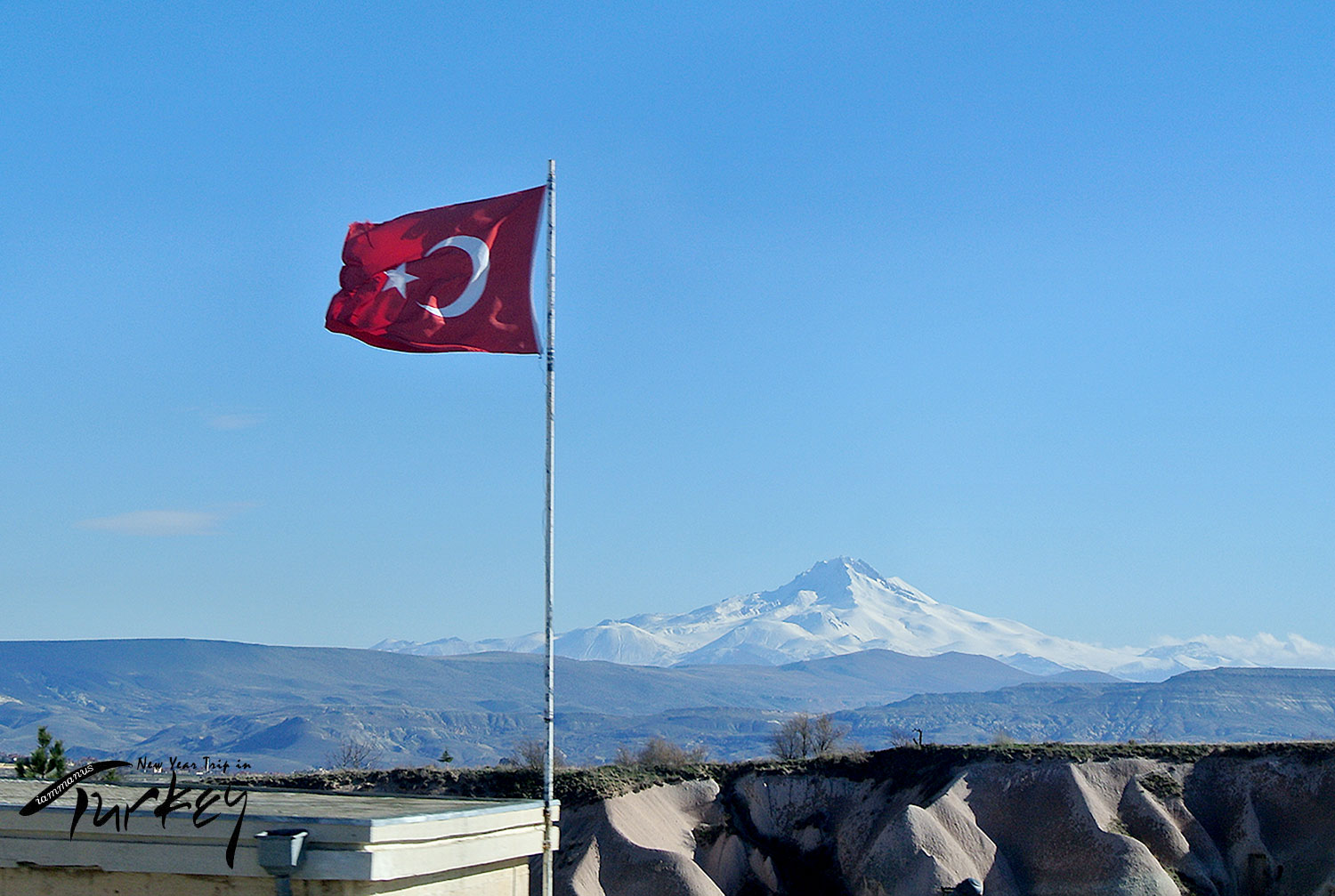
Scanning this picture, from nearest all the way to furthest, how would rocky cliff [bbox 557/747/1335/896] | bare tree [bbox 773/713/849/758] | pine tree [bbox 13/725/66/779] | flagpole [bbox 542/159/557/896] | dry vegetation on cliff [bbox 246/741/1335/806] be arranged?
flagpole [bbox 542/159/557/896] < pine tree [bbox 13/725/66/779] < rocky cliff [bbox 557/747/1335/896] < dry vegetation on cliff [bbox 246/741/1335/806] < bare tree [bbox 773/713/849/758]

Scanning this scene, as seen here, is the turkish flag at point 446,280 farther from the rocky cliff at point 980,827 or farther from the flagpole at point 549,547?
the rocky cliff at point 980,827

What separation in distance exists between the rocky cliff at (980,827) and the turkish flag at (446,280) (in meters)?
42.5

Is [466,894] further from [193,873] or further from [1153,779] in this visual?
[1153,779]

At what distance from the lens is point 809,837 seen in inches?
2815

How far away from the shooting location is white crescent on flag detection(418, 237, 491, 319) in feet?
80.7

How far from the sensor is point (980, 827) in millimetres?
68375

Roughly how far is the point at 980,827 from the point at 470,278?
5105 centimetres

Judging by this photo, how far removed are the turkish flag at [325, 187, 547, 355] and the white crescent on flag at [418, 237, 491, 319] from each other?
1 cm

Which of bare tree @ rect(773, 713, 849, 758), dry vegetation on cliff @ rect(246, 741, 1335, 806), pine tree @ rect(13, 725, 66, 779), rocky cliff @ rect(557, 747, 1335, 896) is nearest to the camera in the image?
pine tree @ rect(13, 725, 66, 779)

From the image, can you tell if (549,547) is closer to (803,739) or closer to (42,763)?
(42,763)

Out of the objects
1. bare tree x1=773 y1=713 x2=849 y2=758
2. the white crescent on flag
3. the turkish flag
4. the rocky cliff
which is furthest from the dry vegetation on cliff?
the white crescent on flag

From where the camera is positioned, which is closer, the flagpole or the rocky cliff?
the flagpole

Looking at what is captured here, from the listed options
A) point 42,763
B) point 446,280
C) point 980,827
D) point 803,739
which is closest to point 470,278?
point 446,280

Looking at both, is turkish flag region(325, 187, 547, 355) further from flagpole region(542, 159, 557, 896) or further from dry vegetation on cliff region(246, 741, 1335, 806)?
dry vegetation on cliff region(246, 741, 1335, 806)
